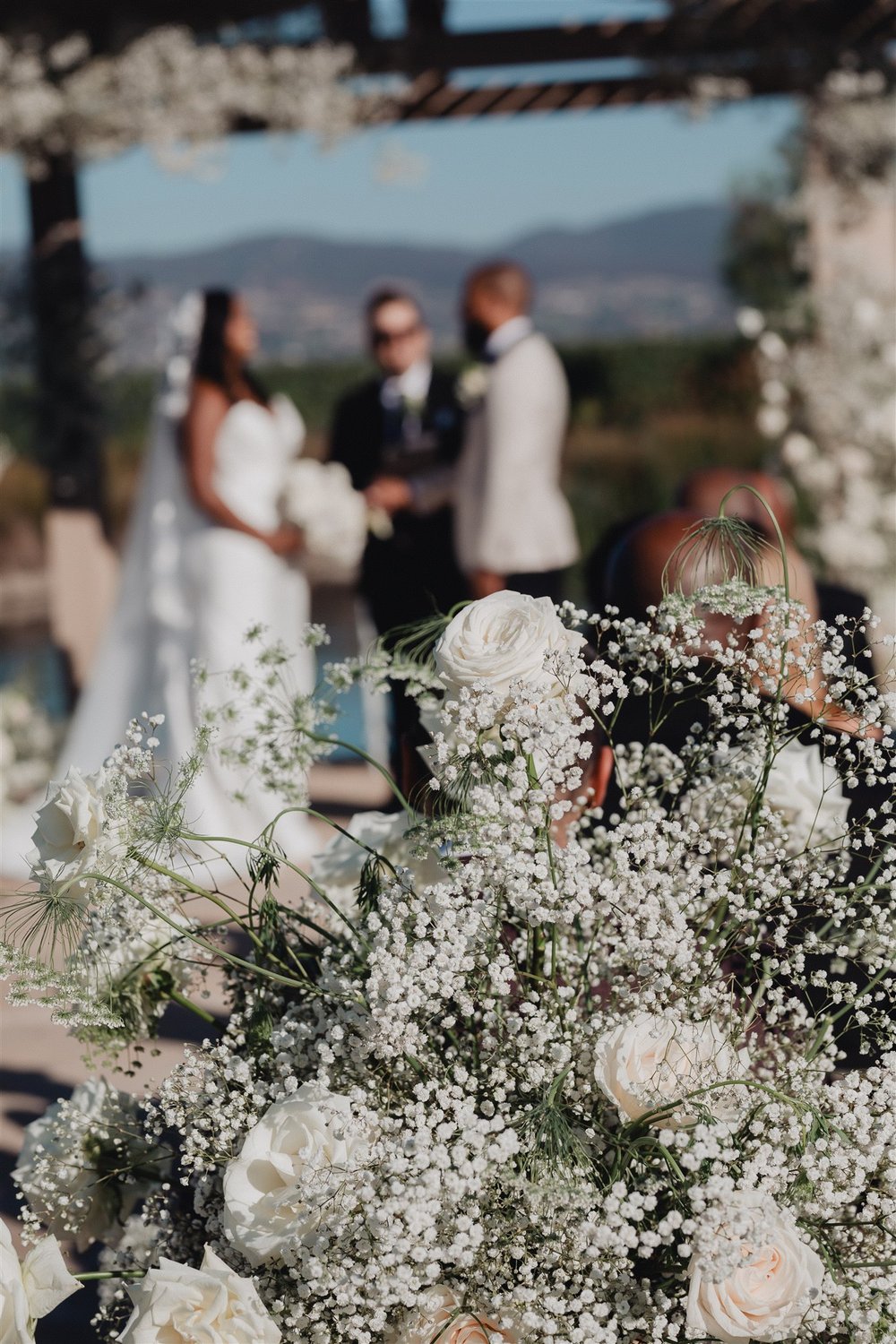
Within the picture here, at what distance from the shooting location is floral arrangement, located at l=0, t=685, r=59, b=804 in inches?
251

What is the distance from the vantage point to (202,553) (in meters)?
5.84

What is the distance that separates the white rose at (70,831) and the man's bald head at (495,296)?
4.24 metres

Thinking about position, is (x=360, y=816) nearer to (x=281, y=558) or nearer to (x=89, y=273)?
(x=281, y=558)

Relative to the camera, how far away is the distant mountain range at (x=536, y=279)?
11375mm

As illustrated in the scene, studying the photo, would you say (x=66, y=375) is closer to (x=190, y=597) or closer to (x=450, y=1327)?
(x=190, y=597)

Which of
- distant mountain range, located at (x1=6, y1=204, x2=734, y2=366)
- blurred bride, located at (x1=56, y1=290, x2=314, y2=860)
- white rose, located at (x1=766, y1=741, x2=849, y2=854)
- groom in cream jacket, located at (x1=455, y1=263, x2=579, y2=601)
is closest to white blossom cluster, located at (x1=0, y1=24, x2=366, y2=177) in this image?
blurred bride, located at (x1=56, y1=290, x2=314, y2=860)

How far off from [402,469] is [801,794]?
4.40m

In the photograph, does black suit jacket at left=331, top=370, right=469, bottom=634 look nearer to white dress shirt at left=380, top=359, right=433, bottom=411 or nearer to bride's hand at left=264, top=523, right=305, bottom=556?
white dress shirt at left=380, top=359, right=433, bottom=411

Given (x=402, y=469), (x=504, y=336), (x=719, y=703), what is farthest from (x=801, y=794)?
(x=402, y=469)

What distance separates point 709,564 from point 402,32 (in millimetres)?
4724

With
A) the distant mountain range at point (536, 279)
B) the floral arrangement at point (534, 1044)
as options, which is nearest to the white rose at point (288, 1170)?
the floral arrangement at point (534, 1044)

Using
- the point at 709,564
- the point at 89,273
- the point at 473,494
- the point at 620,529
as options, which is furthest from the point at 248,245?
the point at 709,564

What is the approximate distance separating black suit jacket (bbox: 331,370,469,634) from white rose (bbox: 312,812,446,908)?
4.21m

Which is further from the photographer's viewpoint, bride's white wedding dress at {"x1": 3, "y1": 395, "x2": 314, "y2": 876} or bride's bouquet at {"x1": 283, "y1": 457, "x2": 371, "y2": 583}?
bride's bouquet at {"x1": 283, "y1": 457, "x2": 371, "y2": 583}
